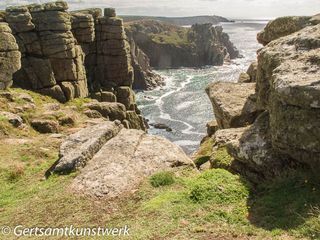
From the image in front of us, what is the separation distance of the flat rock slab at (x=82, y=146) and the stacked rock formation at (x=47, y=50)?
35.9 metres

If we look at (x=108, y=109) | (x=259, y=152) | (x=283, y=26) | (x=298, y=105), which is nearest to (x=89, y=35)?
(x=108, y=109)

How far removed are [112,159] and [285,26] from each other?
16320 mm

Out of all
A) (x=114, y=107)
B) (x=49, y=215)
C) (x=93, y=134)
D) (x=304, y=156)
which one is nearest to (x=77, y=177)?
(x=49, y=215)

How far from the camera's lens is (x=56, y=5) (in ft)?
211

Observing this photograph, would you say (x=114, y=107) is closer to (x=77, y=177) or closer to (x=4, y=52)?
(x=4, y=52)

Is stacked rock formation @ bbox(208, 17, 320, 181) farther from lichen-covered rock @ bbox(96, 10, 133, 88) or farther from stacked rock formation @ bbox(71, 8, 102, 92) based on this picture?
lichen-covered rock @ bbox(96, 10, 133, 88)

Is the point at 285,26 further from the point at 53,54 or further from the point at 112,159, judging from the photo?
the point at 53,54

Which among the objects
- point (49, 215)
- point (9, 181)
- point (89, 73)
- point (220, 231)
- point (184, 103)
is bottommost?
point (184, 103)

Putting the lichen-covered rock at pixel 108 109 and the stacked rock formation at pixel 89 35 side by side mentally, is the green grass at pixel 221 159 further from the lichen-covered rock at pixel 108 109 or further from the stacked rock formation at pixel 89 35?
the stacked rock formation at pixel 89 35

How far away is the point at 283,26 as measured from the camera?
28.8m

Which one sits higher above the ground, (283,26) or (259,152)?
(283,26)

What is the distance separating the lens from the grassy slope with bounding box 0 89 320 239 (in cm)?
1384

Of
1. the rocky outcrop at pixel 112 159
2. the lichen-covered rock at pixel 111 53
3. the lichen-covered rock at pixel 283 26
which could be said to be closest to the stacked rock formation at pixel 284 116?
the rocky outcrop at pixel 112 159

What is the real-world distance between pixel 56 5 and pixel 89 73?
18.6 meters
